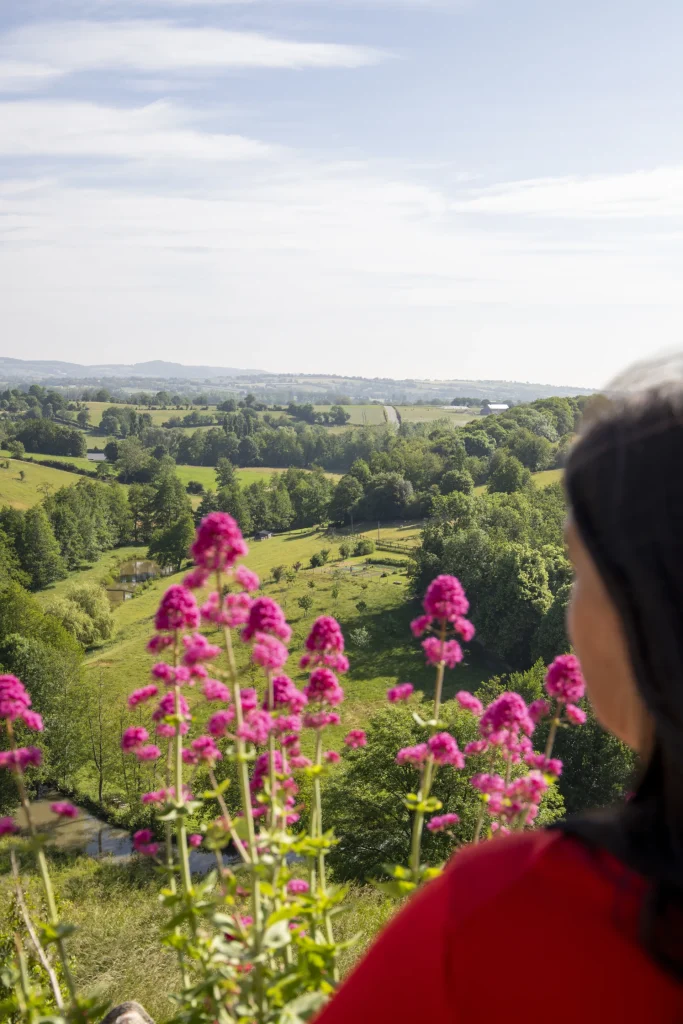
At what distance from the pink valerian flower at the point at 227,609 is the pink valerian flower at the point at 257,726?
2.11ft

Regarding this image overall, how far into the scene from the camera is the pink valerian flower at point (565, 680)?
212 inches

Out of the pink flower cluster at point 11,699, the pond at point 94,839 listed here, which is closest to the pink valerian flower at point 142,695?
the pink flower cluster at point 11,699

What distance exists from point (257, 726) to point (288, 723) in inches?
25.2

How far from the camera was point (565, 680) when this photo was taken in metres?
5.45

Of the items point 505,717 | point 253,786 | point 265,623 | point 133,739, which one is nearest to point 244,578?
point 265,623

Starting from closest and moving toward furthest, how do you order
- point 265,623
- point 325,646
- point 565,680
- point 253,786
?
1. point 265,623
2. point 565,680
3. point 325,646
4. point 253,786

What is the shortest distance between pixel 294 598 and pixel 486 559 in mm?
22830

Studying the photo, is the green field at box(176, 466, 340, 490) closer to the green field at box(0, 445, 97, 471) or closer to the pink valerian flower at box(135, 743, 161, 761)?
the green field at box(0, 445, 97, 471)

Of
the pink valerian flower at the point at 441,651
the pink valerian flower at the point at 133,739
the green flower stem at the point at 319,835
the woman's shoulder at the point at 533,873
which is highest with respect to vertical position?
the woman's shoulder at the point at 533,873

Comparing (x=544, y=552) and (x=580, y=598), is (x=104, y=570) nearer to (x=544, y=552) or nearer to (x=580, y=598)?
(x=544, y=552)

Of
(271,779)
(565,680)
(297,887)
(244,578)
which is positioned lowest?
(297,887)

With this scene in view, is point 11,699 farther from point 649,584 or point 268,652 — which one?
point 649,584

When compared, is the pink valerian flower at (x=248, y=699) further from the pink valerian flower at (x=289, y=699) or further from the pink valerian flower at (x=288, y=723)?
the pink valerian flower at (x=288, y=723)

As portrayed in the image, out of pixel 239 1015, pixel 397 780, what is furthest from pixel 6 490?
pixel 239 1015
